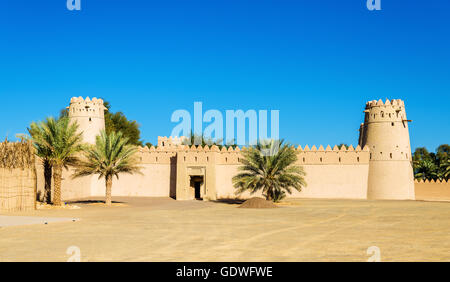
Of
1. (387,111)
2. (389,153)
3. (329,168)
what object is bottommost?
(329,168)

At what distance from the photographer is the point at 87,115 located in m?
31.3

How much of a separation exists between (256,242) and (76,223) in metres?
7.06

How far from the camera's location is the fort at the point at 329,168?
29766 mm

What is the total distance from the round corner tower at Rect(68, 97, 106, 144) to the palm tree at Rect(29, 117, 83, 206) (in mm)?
8689

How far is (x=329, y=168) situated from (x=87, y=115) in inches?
705

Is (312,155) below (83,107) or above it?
below

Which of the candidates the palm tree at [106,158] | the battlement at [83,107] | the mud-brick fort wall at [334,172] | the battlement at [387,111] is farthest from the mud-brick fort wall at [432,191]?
the battlement at [83,107]

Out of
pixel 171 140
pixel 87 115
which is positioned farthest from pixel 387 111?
pixel 171 140

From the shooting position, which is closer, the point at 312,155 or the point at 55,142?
the point at 55,142

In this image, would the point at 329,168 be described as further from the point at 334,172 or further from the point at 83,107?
the point at 83,107

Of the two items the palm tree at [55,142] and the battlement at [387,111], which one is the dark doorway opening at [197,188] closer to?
the palm tree at [55,142]
